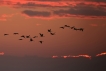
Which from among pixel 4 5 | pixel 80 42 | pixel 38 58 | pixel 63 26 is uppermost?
pixel 4 5

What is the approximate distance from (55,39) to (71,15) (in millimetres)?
563

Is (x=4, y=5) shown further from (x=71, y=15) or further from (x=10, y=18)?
(x=71, y=15)

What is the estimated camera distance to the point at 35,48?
4.49 meters

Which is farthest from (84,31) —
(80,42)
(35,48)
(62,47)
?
(35,48)

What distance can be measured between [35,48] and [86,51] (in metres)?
1.01

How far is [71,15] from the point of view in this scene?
14.9 ft

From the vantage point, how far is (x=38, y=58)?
177 inches

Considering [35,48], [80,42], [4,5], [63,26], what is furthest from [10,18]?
[80,42]

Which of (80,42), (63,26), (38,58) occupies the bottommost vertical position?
(38,58)

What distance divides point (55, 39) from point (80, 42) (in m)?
0.50

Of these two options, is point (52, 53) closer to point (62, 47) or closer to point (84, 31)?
point (62, 47)

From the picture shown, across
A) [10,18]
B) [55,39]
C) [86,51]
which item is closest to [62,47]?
[55,39]

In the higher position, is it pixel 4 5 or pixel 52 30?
pixel 4 5

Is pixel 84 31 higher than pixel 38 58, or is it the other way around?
pixel 84 31
